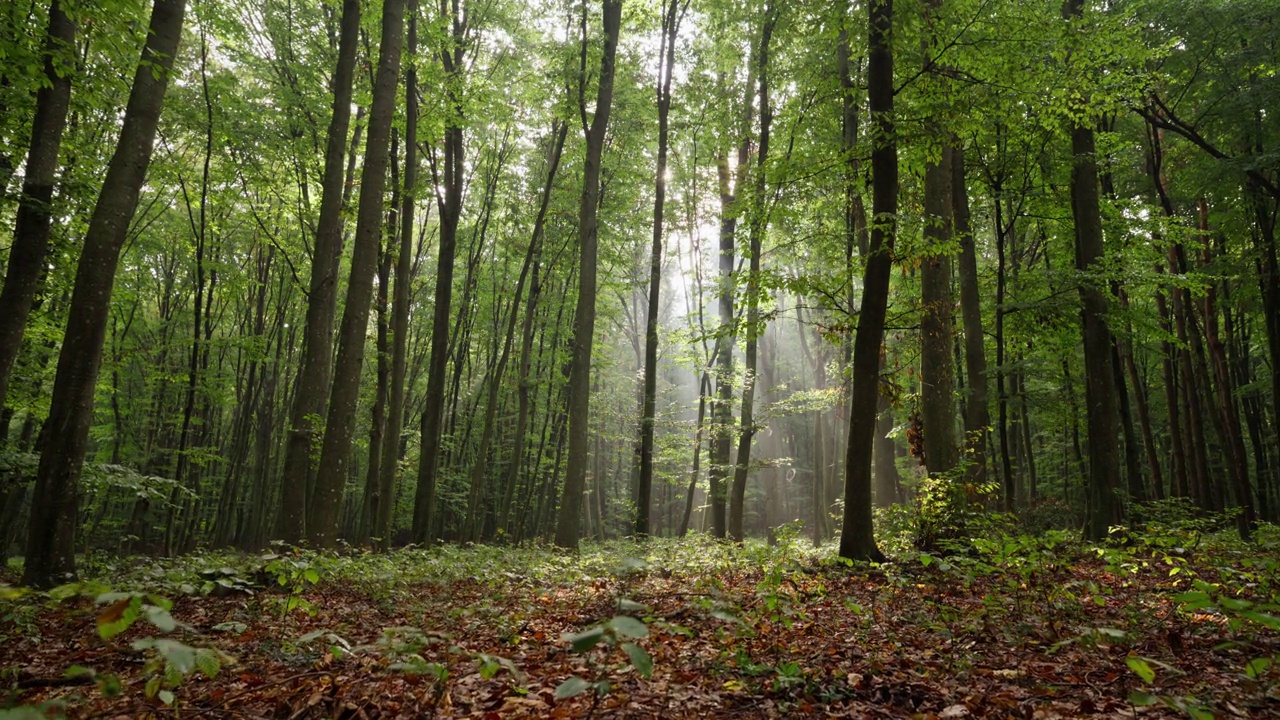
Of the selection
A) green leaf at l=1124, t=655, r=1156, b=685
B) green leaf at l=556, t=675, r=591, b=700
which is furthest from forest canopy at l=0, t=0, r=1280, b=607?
green leaf at l=556, t=675, r=591, b=700

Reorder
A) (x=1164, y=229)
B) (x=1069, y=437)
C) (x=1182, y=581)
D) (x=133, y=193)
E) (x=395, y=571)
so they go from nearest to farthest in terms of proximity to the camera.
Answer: (x=1182, y=581), (x=133, y=193), (x=395, y=571), (x=1164, y=229), (x=1069, y=437)

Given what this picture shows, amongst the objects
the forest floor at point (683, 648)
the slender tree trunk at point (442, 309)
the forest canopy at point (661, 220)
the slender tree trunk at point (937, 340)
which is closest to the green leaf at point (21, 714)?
the forest floor at point (683, 648)

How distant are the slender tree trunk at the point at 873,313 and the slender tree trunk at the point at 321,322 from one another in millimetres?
6886

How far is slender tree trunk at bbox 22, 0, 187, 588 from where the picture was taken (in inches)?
232

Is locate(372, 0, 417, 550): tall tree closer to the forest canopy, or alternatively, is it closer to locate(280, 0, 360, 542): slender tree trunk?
the forest canopy

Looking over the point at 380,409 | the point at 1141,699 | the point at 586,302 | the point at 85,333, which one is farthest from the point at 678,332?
the point at 1141,699

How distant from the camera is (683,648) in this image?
13.9 feet

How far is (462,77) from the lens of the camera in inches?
515

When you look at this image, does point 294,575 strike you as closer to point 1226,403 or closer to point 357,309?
point 357,309

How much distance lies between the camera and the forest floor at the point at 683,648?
276 centimetres

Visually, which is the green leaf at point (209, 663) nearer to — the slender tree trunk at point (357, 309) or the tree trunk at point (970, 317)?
the slender tree trunk at point (357, 309)

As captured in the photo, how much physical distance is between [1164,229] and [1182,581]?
1066 cm

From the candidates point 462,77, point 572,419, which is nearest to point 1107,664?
point 572,419

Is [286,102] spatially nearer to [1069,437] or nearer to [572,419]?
[572,419]
